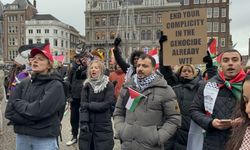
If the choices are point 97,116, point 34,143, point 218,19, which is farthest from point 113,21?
point 34,143

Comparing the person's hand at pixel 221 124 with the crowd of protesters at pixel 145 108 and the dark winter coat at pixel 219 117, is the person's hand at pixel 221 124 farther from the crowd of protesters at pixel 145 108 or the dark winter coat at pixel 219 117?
the dark winter coat at pixel 219 117

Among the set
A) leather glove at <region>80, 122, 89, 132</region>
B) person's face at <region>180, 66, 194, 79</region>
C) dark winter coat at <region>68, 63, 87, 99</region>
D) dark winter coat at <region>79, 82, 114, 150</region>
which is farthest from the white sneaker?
person's face at <region>180, 66, 194, 79</region>

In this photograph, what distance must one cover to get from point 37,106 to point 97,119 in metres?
1.56

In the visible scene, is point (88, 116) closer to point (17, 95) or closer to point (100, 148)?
point (100, 148)

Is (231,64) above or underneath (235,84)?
above

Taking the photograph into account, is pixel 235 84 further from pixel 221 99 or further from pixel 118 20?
pixel 118 20

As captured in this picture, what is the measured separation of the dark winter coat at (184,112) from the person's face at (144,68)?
2.92 feet

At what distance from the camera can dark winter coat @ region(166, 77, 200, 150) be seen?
4.47 m

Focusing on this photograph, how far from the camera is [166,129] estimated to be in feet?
11.9

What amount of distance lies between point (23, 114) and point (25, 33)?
87539mm

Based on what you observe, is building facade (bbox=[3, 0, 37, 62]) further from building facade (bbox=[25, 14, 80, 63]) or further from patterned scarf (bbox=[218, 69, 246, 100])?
patterned scarf (bbox=[218, 69, 246, 100])

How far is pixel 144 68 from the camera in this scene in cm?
383

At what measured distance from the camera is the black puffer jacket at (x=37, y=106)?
3525 millimetres

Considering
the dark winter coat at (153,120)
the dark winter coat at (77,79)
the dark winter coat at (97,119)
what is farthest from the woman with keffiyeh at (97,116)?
the dark winter coat at (77,79)
